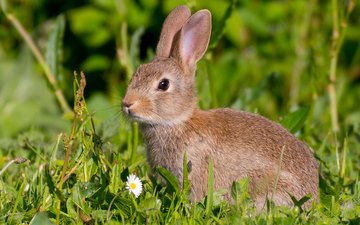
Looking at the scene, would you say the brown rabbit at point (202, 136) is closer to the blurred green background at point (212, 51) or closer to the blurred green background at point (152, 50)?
the blurred green background at point (152, 50)

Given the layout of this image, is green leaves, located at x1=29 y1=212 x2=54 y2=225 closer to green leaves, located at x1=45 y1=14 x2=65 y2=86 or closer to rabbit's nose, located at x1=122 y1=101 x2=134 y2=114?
rabbit's nose, located at x1=122 y1=101 x2=134 y2=114

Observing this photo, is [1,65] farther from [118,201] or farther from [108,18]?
[118,201]

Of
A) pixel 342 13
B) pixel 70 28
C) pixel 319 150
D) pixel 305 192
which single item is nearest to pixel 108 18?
pixel 70 28

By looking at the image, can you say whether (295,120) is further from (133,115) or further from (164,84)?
(133,115)

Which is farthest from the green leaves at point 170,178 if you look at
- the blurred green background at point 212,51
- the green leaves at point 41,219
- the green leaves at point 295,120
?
the blurred green background at point 212,51

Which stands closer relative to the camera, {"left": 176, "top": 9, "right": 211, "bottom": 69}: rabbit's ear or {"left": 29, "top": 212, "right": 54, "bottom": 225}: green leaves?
{"left": 29, "top": 212, "right": 54, "bottom": 225}: green leaves

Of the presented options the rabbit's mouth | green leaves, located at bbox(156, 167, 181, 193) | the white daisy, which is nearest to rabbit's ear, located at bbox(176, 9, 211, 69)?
the rabbit's mouth
